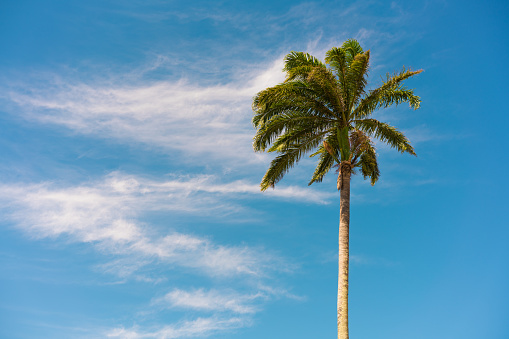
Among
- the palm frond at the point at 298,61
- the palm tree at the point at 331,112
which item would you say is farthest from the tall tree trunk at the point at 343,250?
the palm frond at the point at 298,61

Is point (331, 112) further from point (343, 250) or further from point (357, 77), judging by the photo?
point (343, 250)

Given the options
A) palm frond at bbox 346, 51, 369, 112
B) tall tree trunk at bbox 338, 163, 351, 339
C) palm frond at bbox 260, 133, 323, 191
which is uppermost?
palm frond at bbox 346, 51, 369, 112

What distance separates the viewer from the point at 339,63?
22766mm

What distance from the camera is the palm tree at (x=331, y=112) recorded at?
2209cm

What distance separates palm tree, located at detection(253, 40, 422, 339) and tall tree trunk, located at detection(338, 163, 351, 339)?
5cm

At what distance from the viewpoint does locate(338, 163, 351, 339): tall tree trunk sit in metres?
19.2

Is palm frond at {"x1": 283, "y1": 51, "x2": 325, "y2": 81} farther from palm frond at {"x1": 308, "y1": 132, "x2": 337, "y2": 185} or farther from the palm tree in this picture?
palm frond at {"x1": 308, "y1": 132, "x2": 337, "y2": 185}

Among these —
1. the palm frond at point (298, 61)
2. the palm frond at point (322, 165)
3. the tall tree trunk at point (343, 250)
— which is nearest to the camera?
the tall tree trunk at point (343, 250)

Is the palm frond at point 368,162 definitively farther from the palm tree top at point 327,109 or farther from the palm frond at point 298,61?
the palm frond at point 298,61

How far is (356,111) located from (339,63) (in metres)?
2.67

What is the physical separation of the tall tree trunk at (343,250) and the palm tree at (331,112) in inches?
1.9

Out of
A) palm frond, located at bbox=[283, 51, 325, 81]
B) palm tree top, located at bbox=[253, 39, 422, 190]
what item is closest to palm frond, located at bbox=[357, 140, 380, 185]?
palm tree top, located at bbox=[253, 39, 422, 190]

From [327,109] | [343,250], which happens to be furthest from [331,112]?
[343,250]

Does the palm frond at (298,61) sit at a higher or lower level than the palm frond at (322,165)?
higher
